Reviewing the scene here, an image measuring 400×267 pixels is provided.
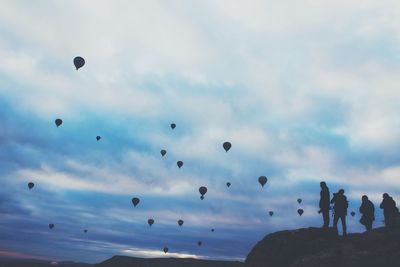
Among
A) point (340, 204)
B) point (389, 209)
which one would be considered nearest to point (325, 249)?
point (340, 204)

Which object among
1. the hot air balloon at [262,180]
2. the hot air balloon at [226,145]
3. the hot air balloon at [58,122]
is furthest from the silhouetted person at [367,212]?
the hot air balloon at [58,122]

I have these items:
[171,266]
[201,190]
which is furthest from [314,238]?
[171,266]

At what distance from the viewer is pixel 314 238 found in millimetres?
36500

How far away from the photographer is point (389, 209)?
110 ft

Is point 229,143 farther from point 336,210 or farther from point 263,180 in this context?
point 336,210

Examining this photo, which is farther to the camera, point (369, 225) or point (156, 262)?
point (156, 262)

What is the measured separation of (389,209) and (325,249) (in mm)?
6250

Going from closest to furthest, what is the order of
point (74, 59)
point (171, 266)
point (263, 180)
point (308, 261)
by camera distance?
point (308, 261) < point (74, 59) < point (263, 180) < point (171, 266)

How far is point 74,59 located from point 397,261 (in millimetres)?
42214

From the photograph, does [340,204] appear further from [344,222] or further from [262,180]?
[262,180]

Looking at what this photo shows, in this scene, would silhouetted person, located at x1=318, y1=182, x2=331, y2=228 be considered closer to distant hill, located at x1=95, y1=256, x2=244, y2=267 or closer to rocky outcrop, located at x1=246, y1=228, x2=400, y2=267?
rocky outcrop, located at x1=246, y1=228, x2=400, y2=267

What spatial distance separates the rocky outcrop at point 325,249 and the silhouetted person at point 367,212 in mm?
1267

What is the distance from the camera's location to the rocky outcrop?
28872 mm

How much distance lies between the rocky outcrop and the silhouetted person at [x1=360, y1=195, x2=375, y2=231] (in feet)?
4.16
